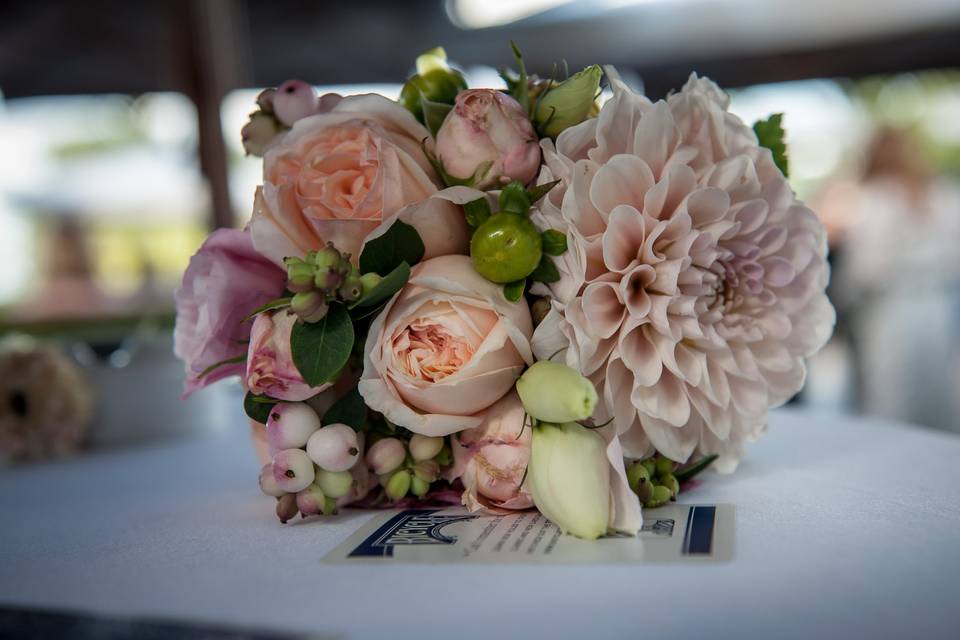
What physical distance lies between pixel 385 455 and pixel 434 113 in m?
0.25

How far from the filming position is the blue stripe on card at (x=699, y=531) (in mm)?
458

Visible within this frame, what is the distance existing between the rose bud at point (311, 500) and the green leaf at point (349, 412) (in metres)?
0.05

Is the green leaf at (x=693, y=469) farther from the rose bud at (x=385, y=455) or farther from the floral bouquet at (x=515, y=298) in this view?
the rose bud at (x=385, y=455)

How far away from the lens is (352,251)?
569mm

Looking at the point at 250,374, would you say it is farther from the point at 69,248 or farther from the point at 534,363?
the point at 69,248

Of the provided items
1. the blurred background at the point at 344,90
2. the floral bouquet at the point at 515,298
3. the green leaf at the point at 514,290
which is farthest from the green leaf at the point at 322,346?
the blurred background at the point at 344,90

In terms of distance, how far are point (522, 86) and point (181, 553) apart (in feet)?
1.31

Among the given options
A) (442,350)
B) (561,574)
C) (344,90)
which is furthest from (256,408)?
(344,90)

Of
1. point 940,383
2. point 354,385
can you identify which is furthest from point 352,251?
point 940,383

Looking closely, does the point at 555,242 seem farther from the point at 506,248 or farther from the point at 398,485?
the point at 398,485

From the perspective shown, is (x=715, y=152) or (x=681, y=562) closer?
(x=681, y=562)

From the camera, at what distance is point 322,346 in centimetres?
52

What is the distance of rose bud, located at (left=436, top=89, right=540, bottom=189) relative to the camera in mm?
550

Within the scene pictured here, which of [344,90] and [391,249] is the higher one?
[344,90]
